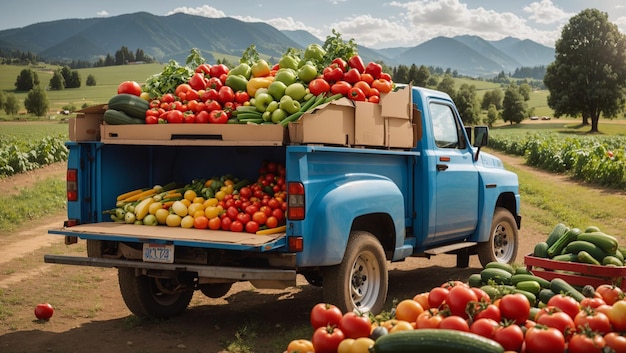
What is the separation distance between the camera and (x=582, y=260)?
642 cm

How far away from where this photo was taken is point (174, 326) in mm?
7051

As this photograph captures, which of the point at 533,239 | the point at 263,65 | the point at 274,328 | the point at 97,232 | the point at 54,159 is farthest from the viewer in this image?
the point at 54,159

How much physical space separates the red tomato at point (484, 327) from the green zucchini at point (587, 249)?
3.26 metres

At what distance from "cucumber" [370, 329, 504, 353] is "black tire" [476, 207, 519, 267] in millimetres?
6100

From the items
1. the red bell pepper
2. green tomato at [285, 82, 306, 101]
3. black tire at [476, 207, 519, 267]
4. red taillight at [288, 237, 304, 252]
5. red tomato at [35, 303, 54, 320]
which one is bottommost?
red tomato at [35, 303, 54, 320]

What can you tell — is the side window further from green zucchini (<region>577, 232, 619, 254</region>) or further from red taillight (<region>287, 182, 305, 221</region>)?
red taillight (<region>287, 182, 305, 221</region>)

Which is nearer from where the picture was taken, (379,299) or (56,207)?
(379,299)

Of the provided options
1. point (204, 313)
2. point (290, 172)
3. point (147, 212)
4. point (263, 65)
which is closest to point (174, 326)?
point (204, 313)

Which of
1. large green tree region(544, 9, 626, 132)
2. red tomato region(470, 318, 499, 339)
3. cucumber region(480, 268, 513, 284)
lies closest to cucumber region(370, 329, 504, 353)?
red tomato region(470, 318, 499, 339)

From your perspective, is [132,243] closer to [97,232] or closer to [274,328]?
[97,232]

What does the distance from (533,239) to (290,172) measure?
8.32 meters

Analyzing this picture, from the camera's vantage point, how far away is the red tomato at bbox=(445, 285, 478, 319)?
4.11m

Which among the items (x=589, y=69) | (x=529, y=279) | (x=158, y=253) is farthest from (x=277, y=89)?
(x=589, y=69)

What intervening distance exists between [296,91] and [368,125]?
818 millimetres
